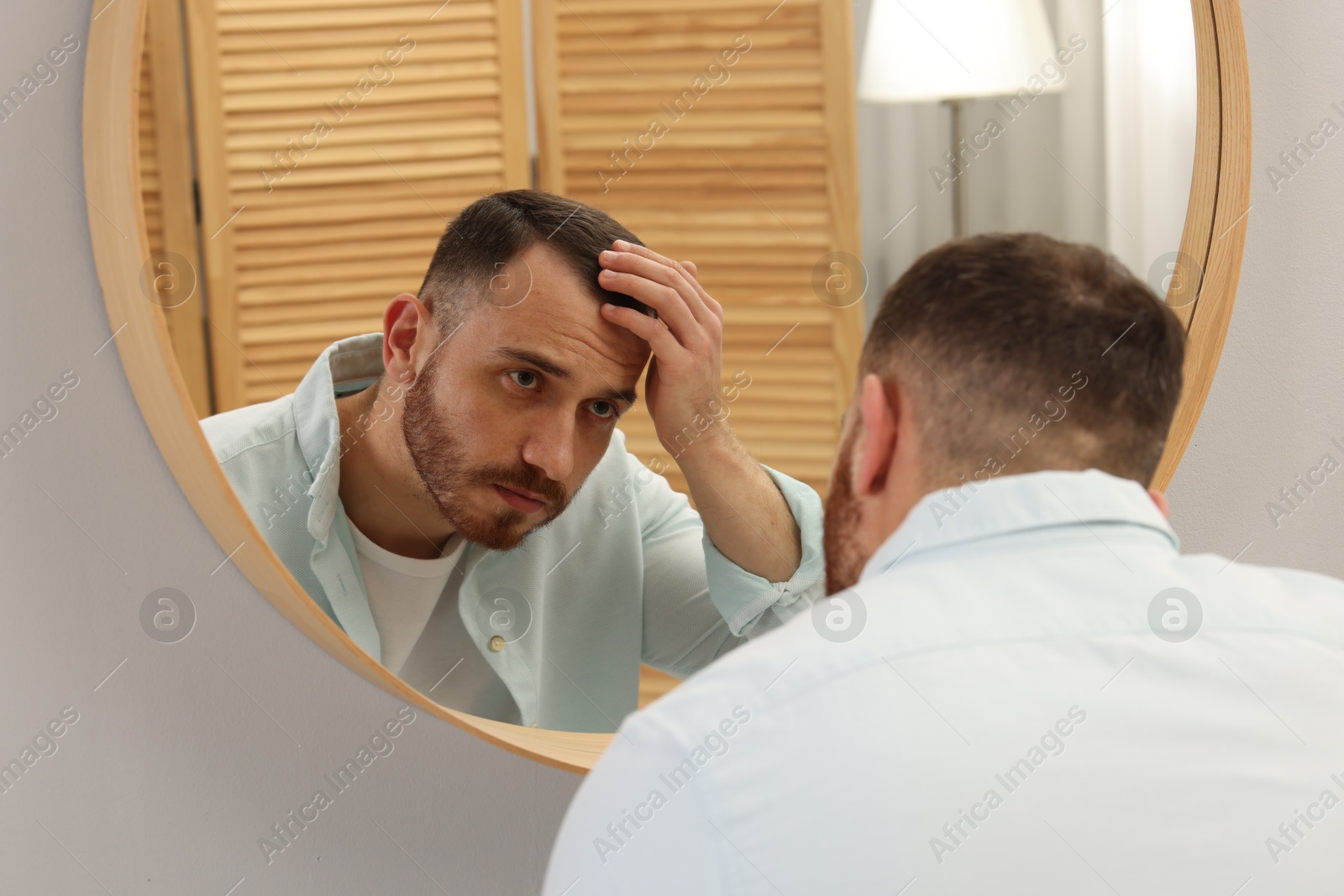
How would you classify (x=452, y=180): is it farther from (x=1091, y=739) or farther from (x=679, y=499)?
(x=1091, y=739)

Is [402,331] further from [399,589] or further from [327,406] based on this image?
[399,589]

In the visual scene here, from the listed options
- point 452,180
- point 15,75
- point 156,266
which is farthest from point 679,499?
point 15,75

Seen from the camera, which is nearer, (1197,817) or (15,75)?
(1197,817)

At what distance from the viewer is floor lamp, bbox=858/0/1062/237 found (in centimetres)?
84

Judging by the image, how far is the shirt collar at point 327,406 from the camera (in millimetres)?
721

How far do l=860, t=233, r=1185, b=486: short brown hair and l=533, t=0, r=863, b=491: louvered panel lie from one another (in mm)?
283

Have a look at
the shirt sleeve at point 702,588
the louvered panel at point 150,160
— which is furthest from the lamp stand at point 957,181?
the louvered panel at point 150,160

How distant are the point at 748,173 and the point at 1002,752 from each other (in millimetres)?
520

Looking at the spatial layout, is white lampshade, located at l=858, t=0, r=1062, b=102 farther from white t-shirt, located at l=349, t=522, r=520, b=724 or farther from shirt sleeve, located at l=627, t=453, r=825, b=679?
white t-shirt, located at l=349, t=522, r=520, b=724

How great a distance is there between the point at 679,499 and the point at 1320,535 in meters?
0.59

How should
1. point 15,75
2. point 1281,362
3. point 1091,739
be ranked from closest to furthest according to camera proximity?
point 1091,739, point 15,75, point 1281,362

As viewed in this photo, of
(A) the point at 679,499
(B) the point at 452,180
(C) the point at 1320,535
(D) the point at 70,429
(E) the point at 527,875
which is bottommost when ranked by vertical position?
(E) the point at 527,875

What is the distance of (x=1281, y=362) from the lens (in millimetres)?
987

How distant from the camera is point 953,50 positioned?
34.1 inches
